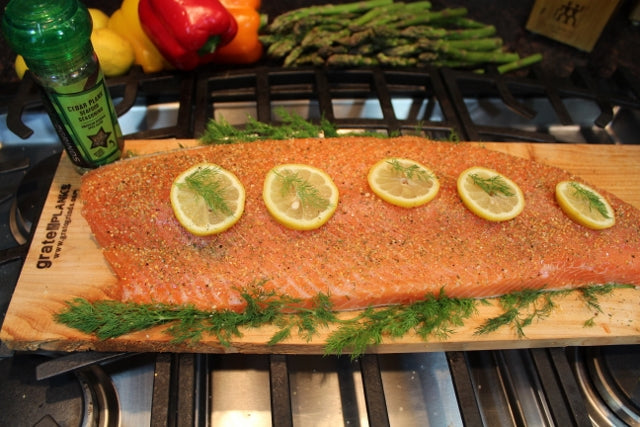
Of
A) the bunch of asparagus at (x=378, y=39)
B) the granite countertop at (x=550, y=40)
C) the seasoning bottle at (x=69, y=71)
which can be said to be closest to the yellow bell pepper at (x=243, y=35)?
the bunch of asparagus at (x=378, y=39)

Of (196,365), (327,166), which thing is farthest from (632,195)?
(196,365)

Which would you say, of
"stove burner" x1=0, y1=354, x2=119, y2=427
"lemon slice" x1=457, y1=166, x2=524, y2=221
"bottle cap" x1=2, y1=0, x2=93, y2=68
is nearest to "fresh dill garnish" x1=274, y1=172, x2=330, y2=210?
"lemon slice" x1=457, y1=166, x2=524, y2=221

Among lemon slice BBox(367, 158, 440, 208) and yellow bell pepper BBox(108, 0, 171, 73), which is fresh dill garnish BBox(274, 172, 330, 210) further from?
yellow bell pepper BBox(108, 0, 171, 73)

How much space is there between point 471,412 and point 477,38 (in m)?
2.51

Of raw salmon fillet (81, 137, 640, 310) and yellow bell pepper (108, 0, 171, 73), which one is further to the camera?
yellow bell pepper (108, 0, 171, 73)

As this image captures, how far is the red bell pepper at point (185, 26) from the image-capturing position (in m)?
2.66

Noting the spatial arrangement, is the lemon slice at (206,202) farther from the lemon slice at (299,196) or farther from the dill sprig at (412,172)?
the dill sprig at (412,172)

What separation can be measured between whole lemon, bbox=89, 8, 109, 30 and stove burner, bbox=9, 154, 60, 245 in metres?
0.89

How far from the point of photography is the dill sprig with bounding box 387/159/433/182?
2.21m

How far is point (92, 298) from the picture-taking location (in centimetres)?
201

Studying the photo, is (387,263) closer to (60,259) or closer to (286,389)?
(286,389)

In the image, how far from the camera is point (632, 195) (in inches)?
102

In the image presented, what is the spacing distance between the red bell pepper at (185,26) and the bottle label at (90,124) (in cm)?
68

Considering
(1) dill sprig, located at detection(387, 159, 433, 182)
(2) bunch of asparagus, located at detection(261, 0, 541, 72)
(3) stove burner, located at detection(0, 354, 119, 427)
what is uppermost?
(2) bunch of asparagus, located at detection(261, 0, 541, 72)
